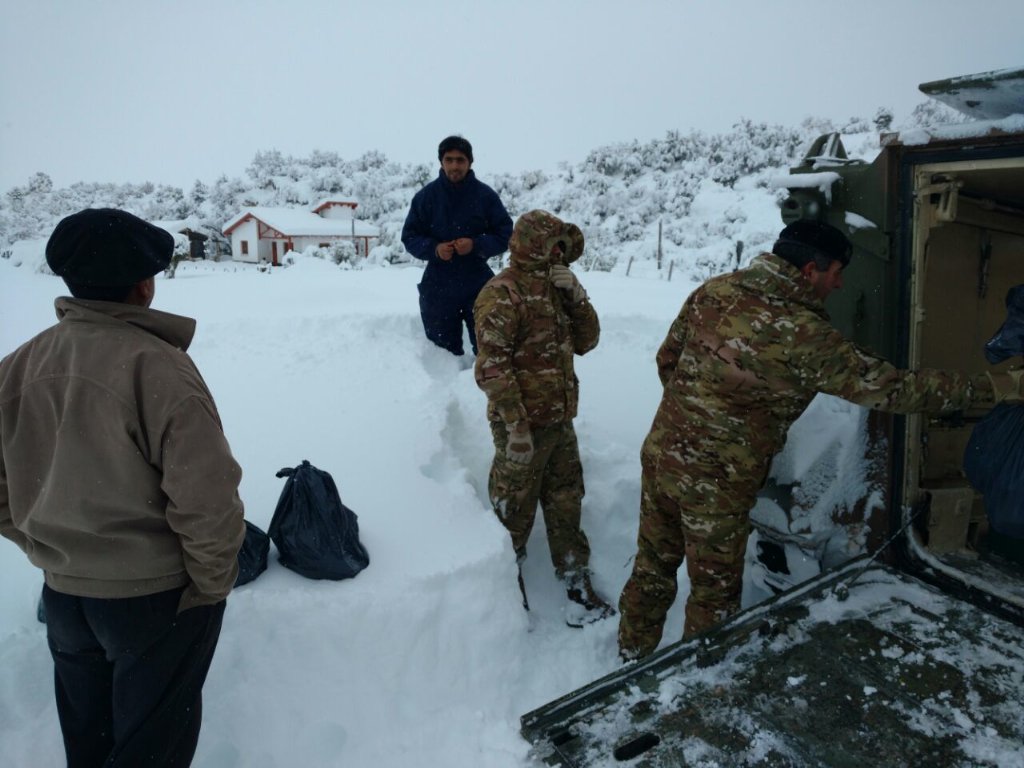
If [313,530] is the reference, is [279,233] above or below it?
above

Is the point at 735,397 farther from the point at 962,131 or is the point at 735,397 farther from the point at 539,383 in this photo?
the point at 962,131

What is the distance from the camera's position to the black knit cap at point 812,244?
296 cm

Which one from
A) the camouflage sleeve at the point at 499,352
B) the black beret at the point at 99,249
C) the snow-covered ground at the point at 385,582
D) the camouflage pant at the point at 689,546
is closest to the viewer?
the black beret at the point at 99,249

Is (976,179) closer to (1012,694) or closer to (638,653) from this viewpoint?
(1012,694)

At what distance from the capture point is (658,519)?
3512 mm

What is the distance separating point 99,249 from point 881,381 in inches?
107

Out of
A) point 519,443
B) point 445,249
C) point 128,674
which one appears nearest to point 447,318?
point 445,249

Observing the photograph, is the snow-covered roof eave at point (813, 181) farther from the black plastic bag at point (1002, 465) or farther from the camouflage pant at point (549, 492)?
the camouflage pant at point (549, 492)

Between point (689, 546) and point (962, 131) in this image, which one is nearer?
point (962, 131)

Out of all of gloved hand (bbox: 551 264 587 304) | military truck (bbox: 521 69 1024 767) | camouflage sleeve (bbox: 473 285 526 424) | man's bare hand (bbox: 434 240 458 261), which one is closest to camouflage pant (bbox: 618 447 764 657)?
military truck (bbox: 521 69 1024 767)

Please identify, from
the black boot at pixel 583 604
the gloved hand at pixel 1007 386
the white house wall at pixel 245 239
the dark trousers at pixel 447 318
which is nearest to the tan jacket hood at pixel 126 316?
the black boot at pixel 583 604

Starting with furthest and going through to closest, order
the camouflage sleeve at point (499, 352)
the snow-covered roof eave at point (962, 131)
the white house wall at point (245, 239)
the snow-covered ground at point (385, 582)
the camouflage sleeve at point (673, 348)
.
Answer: the white house wall at point (245, 239), the camouflage sleeve at point (499, 352), the camouflage sleeve at point (673, 348), the snow-covered ground at point (385, 582), the snow-covered roof eave at point (962, 131)

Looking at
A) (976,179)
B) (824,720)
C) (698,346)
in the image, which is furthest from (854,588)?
(976,179)

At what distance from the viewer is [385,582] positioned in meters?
3.35
